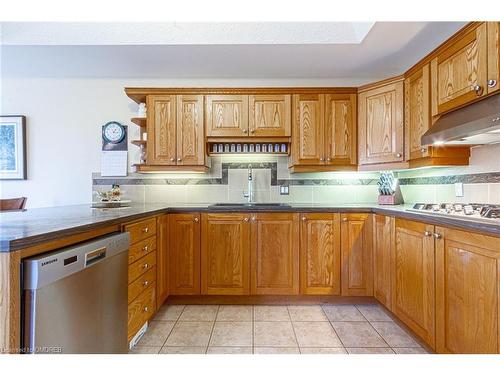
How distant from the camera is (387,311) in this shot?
89.2 inches

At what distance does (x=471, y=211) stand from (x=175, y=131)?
8.14 feet

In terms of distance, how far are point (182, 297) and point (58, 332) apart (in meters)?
1.54

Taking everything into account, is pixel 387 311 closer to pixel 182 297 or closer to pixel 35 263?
pixel 182 297

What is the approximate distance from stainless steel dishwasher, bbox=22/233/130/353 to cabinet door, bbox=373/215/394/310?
74.6 inches

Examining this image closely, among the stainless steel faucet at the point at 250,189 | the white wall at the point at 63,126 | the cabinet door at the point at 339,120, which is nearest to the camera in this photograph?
the cabinet door at the point at 339,120

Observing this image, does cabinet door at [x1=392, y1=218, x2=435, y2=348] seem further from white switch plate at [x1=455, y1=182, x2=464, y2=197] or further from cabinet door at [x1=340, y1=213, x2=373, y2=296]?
white switch plate at [x1=455, y1=182, x2=464, y2=197]

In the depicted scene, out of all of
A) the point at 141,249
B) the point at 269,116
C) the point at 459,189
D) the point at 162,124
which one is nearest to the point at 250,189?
the point at 269,116

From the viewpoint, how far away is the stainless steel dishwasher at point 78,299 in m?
0.92

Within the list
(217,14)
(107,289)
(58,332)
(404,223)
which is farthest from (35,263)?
(404,223)

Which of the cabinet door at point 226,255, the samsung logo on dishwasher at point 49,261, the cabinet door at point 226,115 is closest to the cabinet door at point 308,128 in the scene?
the cabinet door at point 226,115

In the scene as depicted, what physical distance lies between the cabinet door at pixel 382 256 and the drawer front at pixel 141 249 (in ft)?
6.05

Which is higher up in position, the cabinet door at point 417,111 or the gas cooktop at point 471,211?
the cabinet door at point 417,111

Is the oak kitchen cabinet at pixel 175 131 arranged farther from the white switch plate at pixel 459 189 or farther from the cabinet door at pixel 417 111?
the white switch plate at pixel 459 189

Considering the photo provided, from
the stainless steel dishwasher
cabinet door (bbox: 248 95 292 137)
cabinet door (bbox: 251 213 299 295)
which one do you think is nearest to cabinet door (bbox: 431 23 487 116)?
cabinet door (bbox: 248 95 292 137)
